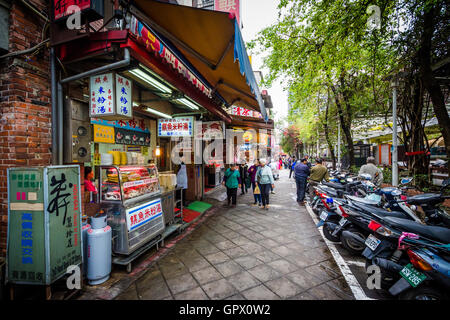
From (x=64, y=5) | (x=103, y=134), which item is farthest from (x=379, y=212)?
(x=103, y=134)

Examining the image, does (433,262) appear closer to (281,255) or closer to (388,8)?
(281,255)

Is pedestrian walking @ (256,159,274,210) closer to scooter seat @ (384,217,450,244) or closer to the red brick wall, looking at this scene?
scooter seat @ (384,217,450,244)

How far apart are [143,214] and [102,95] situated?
2.30m

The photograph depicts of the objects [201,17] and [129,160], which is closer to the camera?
[201,17]

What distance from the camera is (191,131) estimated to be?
18.2 feet

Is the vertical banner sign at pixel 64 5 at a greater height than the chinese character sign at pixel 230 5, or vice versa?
the chinese character sign at pixel 230 5

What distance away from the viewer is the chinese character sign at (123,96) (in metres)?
3.22

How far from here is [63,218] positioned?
8.29 ft

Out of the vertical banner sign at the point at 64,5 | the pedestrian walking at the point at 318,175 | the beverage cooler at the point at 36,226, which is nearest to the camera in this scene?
the beverage cooler at the point at 36,226

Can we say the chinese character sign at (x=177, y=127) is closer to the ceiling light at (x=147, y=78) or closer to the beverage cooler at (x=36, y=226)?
the ceiling light at (x=147, y=78)

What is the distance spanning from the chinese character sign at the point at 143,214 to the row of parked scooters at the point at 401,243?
3.85 metres

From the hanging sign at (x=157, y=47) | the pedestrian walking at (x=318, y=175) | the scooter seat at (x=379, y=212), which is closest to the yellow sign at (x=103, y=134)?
the hanging sign at (x=157, y=47)

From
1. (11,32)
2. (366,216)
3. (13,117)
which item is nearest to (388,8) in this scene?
(366,216)
